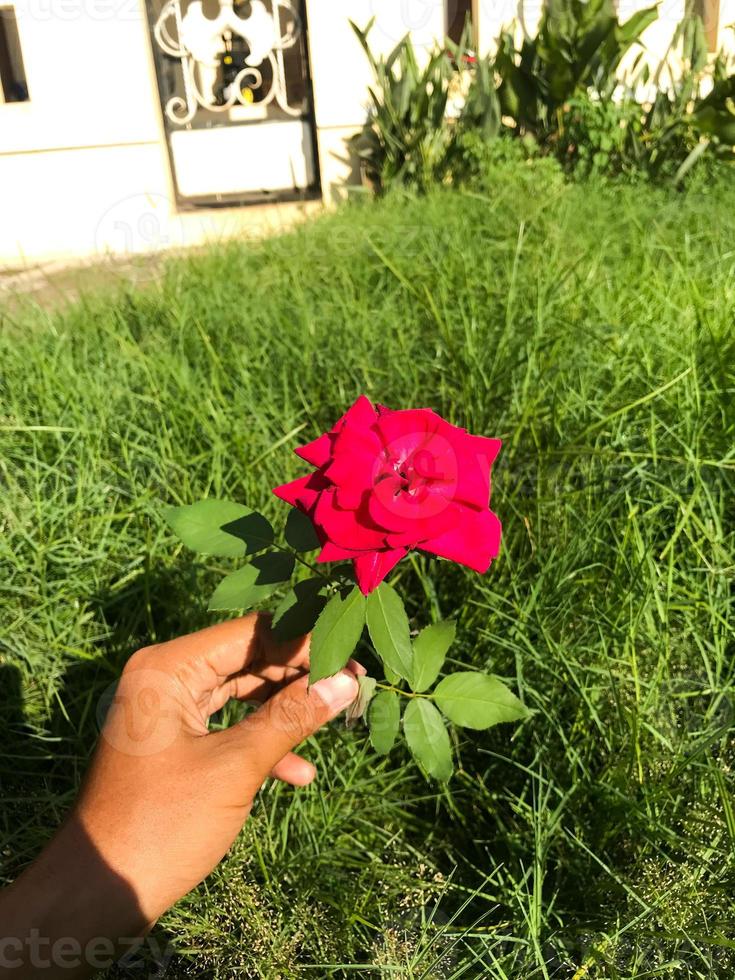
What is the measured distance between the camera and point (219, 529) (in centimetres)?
93

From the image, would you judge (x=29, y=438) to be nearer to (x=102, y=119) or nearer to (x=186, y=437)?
(x=186, y=437)

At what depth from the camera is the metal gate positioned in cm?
493

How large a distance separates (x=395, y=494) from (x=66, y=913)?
0.62m

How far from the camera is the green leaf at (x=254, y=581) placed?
86cm

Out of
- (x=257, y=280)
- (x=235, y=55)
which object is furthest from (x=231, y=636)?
(x=235, y=55)

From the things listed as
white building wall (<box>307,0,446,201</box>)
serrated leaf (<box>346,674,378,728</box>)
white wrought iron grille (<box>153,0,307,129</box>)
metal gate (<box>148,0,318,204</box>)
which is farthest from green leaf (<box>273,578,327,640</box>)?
white wrought iron grille (<box>153,0,307,129</box>)

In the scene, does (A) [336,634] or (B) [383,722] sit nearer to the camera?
(A) [336,634]

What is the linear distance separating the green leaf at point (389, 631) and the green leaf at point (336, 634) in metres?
0.01

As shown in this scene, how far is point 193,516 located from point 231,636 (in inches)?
10.1

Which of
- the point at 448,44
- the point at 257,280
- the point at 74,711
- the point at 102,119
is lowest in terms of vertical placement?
the point at 74,711

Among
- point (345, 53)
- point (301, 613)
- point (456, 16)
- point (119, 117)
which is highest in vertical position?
point (456, 16)

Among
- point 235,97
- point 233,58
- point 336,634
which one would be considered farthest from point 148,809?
point 233,58

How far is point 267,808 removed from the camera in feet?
4.32

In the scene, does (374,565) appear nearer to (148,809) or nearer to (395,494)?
(395,494)
